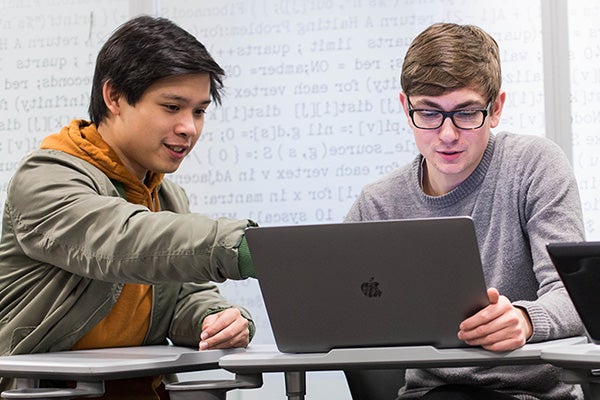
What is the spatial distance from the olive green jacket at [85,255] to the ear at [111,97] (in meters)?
0.17

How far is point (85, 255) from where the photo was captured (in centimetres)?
169

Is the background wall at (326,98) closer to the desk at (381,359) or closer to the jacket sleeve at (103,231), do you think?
the jacket sleeve at (103,231)

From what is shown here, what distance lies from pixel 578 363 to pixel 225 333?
2.44 ft

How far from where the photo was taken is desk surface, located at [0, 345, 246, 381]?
153 cm

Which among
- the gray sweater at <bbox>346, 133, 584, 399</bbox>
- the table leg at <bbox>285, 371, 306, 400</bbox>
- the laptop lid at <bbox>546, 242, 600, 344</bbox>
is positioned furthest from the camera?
the gray sweater at <bbox>346, 133, 584, 399</bbox>

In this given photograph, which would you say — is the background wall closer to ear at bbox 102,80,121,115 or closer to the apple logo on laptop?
ear at bbox 102,80,121,115

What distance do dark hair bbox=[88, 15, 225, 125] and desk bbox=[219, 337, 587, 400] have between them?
27.0 inches

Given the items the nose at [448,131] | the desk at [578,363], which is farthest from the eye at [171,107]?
the desk at [578,363]

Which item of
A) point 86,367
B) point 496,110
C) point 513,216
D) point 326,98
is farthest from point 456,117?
point 326,98

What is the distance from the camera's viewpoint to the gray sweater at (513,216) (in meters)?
1.82

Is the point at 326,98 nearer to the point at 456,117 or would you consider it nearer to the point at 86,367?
the point at 456,117

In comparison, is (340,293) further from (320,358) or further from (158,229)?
(158,229)

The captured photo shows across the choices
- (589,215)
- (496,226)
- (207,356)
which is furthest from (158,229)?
(589,215)

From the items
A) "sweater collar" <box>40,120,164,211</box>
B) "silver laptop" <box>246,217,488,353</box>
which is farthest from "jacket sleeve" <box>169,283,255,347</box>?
"silver laptop" <box>246,217,488,353</box>
